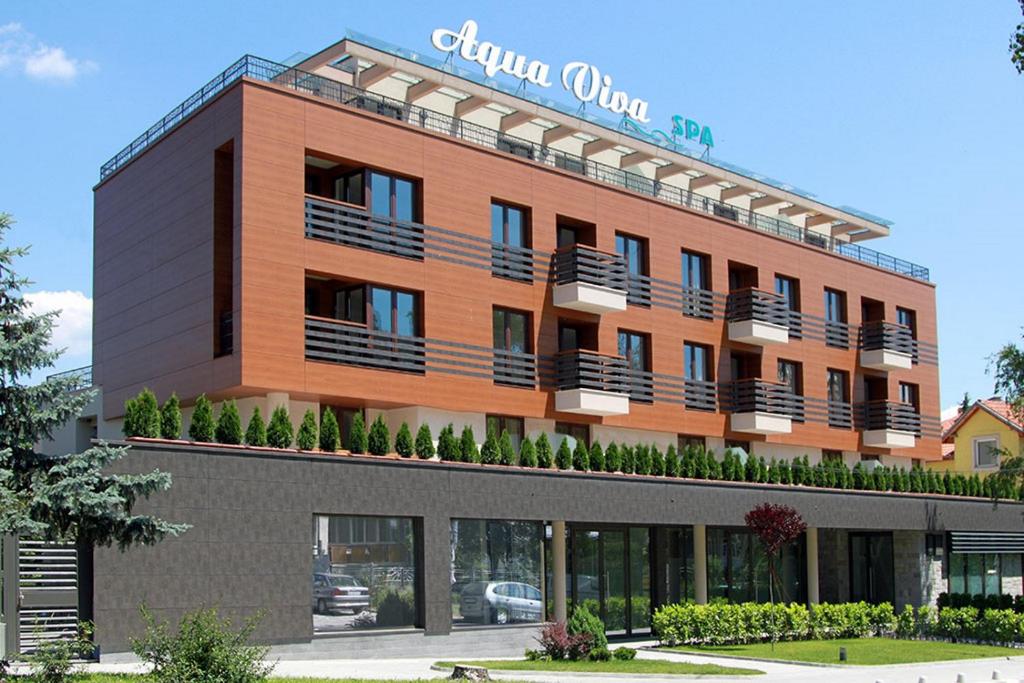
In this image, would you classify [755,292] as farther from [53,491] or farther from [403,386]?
[53,491]

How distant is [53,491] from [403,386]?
1454 centimetres

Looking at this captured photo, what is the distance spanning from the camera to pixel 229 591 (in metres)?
25.2

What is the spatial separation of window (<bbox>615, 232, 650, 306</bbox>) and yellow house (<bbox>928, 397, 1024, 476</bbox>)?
27.7 metres

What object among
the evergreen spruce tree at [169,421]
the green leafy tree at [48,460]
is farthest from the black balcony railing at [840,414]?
the green leafy tree at [48,460]

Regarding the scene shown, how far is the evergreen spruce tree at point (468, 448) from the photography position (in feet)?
103

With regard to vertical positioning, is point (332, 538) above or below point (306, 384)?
below

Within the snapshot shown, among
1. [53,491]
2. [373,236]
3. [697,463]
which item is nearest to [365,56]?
[373,236]

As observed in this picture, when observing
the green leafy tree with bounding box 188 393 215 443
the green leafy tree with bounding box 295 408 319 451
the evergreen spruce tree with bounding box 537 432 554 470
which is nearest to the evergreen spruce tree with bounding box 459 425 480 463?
the evergreen spruce tree with bounding box 537 432 554 470

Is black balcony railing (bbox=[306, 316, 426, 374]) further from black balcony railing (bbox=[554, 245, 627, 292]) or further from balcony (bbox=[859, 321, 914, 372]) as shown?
balcony (bbox=[859, 321, 914, 372])

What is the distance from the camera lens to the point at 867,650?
32969 millimetres

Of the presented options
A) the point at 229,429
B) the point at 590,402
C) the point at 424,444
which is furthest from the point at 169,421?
the point at 590,402

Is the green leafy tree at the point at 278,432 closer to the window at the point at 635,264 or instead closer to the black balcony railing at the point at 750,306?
the window at the point at 635,264

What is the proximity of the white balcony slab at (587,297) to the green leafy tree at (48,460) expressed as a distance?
736 inches

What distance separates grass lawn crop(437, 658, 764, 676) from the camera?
25250 millimetres
